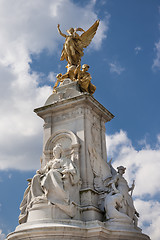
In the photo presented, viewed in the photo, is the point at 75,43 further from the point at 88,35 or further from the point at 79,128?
the point at 79,128

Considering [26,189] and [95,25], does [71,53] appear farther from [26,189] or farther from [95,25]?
[26,189]

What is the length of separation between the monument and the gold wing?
0.65 metres

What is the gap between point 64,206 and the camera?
10.6 meters

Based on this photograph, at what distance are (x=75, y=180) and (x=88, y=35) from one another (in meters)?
8.02

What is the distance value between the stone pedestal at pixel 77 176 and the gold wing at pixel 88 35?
255 cm

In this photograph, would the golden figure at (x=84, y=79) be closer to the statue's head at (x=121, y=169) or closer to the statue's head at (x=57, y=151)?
the statue's head at (x=57, y=151)

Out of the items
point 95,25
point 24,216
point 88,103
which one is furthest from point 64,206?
point 95,25

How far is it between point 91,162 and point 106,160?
1516 mm

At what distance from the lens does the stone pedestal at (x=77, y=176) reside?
33.5 feet

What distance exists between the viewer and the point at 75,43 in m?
15.6

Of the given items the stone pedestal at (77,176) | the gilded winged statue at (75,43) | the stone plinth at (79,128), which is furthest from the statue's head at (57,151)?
the gilded winged statue at (75,43)

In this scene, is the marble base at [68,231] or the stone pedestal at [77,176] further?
the stone pedestal at [77,176]

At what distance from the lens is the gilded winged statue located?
1536 cm

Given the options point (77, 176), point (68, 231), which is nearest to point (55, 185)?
point (77, 176)
